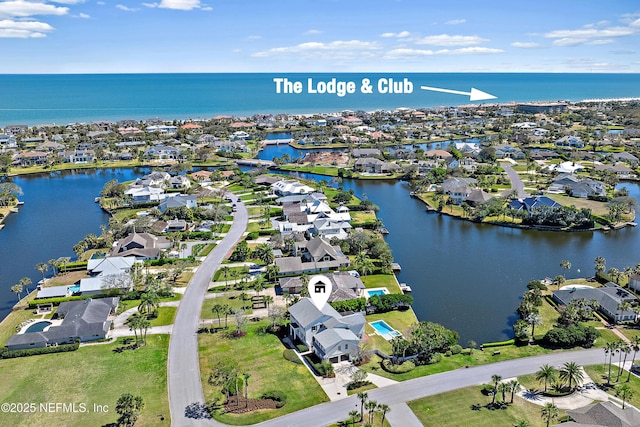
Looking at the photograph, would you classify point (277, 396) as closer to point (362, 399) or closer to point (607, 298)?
point (362, 399)

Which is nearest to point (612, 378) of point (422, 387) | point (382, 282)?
point (422, 387)

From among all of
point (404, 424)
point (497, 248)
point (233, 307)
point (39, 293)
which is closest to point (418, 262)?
point (497, 248)

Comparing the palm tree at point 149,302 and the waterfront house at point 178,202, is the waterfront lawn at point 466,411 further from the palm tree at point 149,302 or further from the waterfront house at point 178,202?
the waterfront house at point 178,202

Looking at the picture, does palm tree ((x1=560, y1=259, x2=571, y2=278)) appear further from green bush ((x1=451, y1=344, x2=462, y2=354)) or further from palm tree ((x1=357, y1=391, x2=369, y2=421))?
palm tree ((x1=357, y1=391, x2=369, y2=421))

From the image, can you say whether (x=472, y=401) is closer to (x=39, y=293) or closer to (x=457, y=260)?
(x=457, y=260)

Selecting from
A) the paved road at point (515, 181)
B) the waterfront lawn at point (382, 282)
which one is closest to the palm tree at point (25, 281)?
the waterfront lawn at point (382, 282)

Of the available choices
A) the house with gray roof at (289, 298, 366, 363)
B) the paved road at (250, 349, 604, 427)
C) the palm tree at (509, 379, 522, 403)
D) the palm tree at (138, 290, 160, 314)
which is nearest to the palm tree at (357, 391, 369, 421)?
the paved road at (250, 349, 604, 427)
